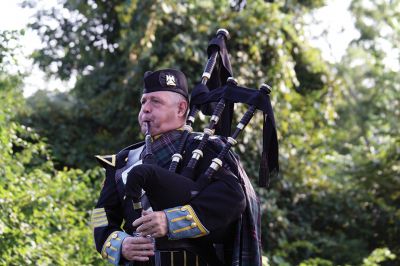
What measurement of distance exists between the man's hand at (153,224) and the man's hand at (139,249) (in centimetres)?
10

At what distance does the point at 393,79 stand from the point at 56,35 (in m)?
5.19

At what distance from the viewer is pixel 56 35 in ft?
35.3

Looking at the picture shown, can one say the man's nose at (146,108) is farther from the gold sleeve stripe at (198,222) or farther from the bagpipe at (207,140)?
the gold sleeve stripe at (198,222)

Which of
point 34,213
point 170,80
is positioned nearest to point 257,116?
point 34,213

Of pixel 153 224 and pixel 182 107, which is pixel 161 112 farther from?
pixel 153 224

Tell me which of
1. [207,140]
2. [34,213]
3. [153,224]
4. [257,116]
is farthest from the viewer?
[257,116]

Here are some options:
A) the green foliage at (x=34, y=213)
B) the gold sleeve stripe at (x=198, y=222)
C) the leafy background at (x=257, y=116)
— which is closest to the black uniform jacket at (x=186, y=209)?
the gold sleeve stripe at (x=198, y=222)

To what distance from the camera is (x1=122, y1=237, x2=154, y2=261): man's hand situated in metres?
3.12

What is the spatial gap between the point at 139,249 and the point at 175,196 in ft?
0.83

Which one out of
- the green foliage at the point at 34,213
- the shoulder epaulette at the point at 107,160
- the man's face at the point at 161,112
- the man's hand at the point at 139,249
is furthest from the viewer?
the green foliage at the point at 34,213

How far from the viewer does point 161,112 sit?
11.0 ft

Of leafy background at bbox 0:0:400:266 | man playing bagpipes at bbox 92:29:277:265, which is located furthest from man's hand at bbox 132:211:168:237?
leafy background at bbox 0:0:400:266

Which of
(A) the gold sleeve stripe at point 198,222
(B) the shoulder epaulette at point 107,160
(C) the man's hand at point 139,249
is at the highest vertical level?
(B) the shoulder epaulette at point 107,160

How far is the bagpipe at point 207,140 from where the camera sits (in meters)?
3.07
